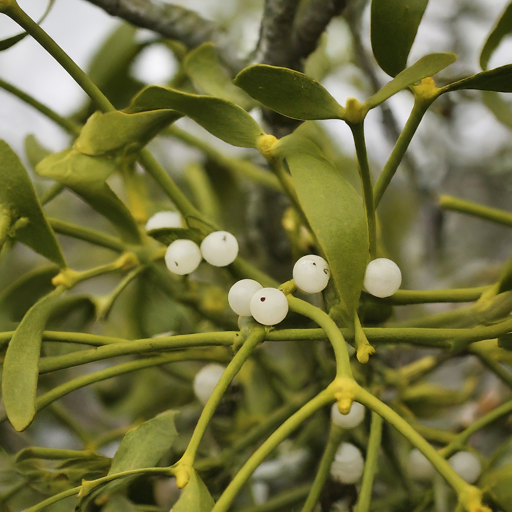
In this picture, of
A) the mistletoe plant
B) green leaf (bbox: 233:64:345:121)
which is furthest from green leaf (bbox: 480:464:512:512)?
green leaf (bbox: 233:64:345:121)

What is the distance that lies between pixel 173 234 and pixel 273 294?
0.10 m

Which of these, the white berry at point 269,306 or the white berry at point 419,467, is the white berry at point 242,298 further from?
the white berry at point 419,467

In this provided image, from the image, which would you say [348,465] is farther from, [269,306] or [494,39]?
[494,39]

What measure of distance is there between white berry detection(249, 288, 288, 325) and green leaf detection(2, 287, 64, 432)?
13 centimetres

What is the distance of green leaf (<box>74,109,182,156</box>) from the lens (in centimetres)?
28

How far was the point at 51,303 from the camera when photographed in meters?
0.30

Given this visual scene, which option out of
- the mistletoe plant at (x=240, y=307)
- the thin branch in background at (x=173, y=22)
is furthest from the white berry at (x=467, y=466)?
the thin branch in background at (x=173, y=22)

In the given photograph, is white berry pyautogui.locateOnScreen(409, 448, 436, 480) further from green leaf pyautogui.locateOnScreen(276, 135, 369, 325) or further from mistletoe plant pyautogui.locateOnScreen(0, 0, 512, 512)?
green leaf pyautogui.locateOnScreen(276, 135, 369, 325)

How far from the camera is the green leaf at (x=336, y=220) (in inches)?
9.6

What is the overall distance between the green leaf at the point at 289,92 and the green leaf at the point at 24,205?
140 millimetres

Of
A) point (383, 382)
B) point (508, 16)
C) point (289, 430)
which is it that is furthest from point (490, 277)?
point (289, 430)

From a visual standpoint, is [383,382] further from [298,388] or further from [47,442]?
[47,442]

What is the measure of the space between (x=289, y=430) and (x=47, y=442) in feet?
1.76

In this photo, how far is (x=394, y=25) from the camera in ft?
0.79
